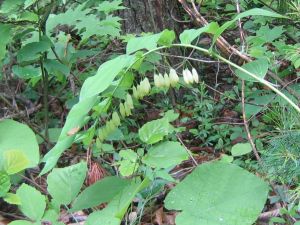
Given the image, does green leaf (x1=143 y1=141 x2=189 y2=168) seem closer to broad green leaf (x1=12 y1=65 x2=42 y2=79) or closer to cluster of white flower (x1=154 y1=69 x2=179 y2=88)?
cluster of white flower (x1=154 y1=69 x2=179 y2=88)

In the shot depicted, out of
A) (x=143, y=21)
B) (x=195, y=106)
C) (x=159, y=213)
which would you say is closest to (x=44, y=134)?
(x=159, y=213)

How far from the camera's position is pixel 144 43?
1140mm

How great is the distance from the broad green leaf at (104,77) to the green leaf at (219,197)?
13.7 inches

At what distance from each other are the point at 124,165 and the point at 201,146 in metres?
1.37

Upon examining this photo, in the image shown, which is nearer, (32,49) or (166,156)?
(166,156)

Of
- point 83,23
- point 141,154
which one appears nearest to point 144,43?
point 141,154

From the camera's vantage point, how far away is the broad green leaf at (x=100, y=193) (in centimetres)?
129

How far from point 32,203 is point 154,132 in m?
0.38

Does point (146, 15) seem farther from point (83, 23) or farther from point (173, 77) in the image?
point (173, 77)

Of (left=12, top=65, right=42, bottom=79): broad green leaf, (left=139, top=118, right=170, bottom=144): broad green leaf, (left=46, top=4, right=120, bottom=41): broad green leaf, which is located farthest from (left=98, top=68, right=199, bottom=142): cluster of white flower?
(left=46, top=4, right=120, bottom=41): broad green leaf

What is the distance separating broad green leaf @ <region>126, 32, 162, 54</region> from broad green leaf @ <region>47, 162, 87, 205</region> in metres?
0.40

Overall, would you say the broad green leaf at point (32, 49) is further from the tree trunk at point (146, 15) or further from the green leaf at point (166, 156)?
the tree trunk at point (146, 15)

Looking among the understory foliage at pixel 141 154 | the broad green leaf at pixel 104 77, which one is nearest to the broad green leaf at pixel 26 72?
the understory foliage at pixel 141 154

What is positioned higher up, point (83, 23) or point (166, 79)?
point (166, 79)
